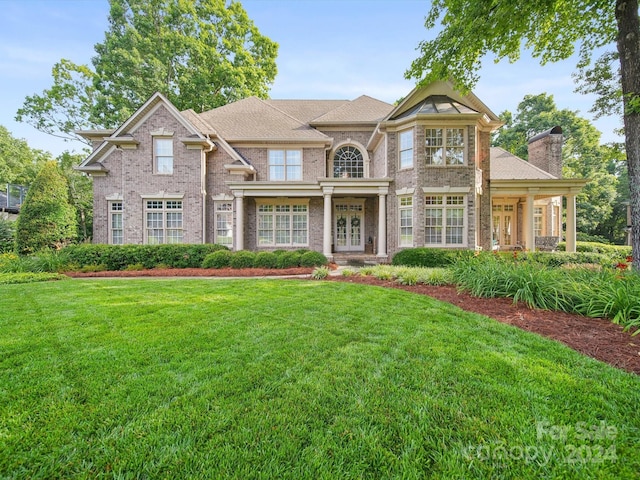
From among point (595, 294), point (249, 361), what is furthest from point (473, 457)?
point (595, 294)

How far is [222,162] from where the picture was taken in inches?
587

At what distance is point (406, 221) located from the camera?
13.3 m

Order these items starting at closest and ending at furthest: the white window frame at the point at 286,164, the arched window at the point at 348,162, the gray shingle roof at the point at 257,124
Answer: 1. the gray shingle roof at the point at 257,124
2. the white window frame at the point at 286,164
3. the arched window at the point at 348,162

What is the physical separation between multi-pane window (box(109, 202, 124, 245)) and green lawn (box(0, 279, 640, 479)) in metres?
11.7

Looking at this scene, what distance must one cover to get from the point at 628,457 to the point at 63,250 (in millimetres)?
16371

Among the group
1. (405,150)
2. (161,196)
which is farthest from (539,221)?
(161,196)

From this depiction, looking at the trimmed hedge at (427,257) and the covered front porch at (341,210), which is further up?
the covered front porch at (341,210)

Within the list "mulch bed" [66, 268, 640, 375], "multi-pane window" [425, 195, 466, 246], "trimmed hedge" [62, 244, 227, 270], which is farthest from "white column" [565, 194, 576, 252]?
"trimmed hedge" [62, 244, 227, 270]

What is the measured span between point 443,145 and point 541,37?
180 inches

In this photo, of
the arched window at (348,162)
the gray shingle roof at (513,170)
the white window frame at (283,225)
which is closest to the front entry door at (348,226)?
the arched window at (348,162)

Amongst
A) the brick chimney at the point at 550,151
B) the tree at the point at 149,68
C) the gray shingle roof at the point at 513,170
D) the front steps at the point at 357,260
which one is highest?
the tree at the point at 149,68

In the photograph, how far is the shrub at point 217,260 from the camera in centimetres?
1178

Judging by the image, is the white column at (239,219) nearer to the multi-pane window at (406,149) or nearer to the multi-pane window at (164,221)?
the multi-pane window at (164,221)

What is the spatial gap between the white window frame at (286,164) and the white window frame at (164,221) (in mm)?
5212
